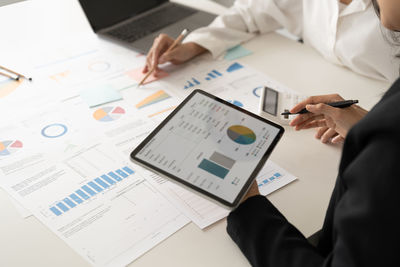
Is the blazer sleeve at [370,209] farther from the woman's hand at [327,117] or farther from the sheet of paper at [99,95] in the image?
the sheet of paper at [99,95]

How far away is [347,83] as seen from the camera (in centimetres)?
108

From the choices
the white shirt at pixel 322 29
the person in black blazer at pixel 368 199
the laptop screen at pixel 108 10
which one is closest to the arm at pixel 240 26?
the white shirt at pixel 322 29

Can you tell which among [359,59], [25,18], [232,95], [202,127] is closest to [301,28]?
[359,59]

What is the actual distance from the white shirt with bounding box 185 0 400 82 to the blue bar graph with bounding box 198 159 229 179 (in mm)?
583

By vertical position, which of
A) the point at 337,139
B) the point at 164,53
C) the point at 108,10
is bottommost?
the point at 337,139

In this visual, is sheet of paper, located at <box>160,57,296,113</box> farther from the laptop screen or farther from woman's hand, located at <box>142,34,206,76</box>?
the laptop screen

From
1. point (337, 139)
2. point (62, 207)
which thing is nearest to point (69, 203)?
point (62, 207)

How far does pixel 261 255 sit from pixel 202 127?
0.86 ft

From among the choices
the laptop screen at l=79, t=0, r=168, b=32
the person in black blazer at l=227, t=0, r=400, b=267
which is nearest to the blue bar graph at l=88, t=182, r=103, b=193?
the person in black blazer at l=227, t=0, r=400, b=267

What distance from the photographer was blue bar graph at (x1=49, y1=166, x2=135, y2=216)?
73 cm

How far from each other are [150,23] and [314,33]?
1.81 ft

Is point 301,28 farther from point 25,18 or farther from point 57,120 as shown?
point 25,18

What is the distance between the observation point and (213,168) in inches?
26.7

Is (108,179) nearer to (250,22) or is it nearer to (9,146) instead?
(9,146)
